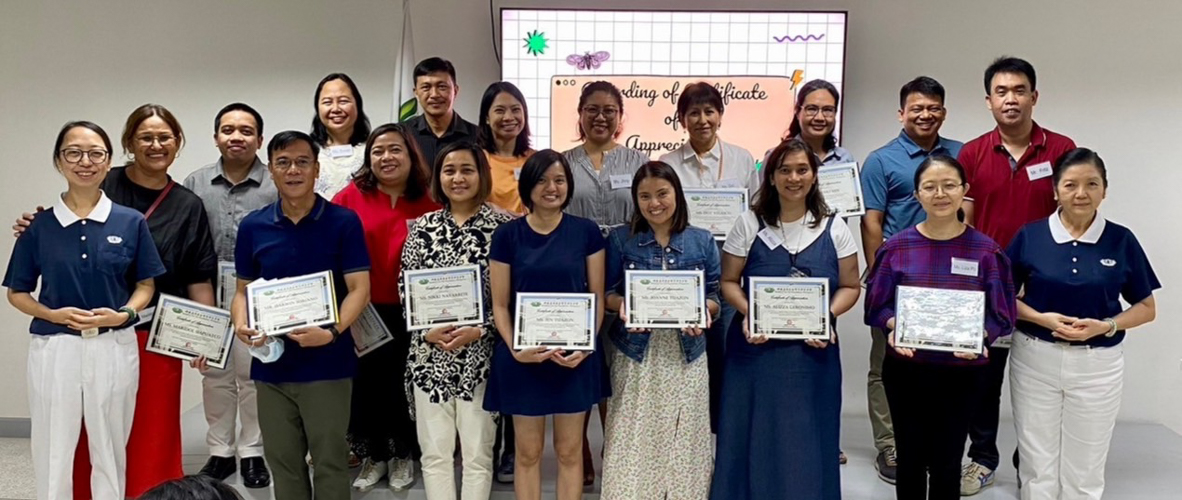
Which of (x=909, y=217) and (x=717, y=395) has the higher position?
(x=909, y=217)

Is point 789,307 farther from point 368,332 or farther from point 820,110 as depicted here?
point 368,332

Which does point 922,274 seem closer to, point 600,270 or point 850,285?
point 850,285

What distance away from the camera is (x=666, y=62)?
4.32 metres

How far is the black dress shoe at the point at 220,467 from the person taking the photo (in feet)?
10.9

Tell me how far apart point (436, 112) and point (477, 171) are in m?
0.75

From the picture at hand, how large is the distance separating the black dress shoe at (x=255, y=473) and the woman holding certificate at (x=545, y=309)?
1.18 metres

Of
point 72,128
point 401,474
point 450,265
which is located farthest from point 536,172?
point 72,128

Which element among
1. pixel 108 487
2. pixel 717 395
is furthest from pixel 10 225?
pixel 717 395

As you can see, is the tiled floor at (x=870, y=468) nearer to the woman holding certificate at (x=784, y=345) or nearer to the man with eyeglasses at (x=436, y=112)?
the woman holding certificate at (x=784, y=345)

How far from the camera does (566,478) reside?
2.89 metres

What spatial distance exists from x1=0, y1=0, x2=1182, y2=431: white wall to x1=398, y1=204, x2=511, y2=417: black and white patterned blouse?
1.84m

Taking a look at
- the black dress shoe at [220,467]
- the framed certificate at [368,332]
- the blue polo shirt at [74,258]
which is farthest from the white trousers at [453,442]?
the blue polo shirt at [74,258]

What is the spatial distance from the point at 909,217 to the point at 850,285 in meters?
0.62

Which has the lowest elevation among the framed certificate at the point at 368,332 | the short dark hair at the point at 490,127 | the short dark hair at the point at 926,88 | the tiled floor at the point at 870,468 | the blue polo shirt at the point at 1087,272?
the tiled floor at the point at 870,468
